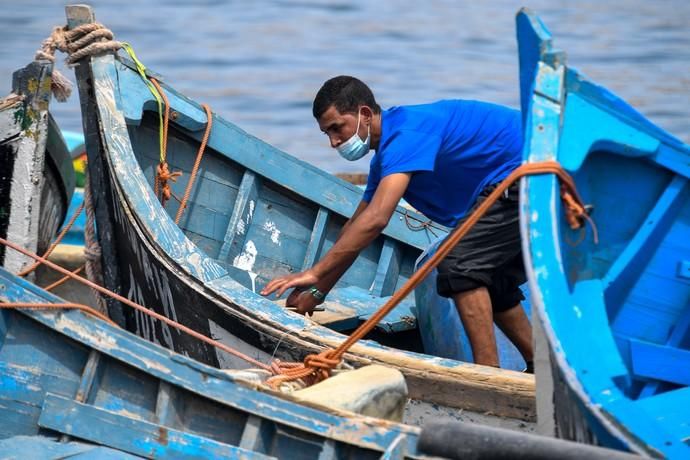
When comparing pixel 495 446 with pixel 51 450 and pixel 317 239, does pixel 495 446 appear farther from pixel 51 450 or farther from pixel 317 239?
pixel 317 239

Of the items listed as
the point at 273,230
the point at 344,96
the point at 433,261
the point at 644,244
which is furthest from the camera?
the point at 273,230

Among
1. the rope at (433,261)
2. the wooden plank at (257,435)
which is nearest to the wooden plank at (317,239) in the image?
the rope at (433,261)

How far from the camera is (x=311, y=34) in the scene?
54.5 feet

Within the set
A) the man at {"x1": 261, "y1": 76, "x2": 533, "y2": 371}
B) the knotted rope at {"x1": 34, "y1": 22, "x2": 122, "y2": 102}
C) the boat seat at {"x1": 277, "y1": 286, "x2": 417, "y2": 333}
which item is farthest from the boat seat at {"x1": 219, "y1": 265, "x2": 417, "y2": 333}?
the knotted rope at {"x1": 34, "y1": 22, "x2": 122, "y2": 102}

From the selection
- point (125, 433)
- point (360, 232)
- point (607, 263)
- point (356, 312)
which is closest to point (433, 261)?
point (607, 263)

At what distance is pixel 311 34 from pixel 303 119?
14.7ft

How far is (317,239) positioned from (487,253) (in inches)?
55.4

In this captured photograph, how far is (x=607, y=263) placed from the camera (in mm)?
3646

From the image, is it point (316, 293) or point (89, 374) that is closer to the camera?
point (89, 374)

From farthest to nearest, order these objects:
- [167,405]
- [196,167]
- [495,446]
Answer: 1. [196,167]
2. [167,405]
3. [495,446]

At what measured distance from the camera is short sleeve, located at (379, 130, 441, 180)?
14.0 ft

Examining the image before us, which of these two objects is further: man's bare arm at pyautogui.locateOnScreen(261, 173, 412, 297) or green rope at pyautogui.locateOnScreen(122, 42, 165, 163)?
green rope at pyautogui.locateOnScreen(122, 42, 165, 163)

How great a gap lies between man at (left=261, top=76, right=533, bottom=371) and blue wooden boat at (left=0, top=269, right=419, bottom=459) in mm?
806

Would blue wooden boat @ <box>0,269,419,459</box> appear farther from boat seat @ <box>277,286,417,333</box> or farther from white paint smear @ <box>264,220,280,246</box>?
white paint smear @ <box>264,220,280,246</box>
